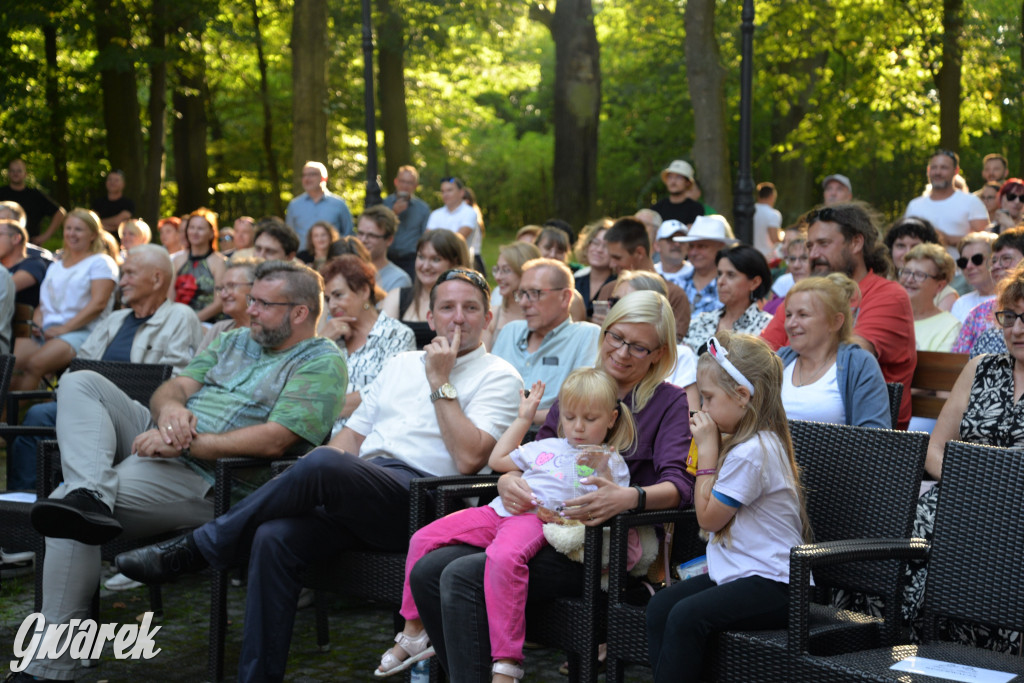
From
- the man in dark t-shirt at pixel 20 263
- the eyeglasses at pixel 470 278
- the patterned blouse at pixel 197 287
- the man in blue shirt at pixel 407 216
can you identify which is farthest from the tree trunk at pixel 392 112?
the eyeglasses at pixel 470 278

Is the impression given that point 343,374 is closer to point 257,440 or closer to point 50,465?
point 257,440

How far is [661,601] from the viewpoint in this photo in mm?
3574

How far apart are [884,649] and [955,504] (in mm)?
495

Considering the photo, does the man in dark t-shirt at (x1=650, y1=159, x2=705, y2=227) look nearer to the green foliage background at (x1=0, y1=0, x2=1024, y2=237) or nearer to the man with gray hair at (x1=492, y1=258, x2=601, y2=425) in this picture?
the man with gray hair at (x1=492, y1=258, x2=601, y2=425)

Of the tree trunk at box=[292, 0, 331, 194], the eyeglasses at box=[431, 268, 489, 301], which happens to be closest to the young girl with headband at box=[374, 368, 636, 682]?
the eyeglasses at box=[431, 268, 489, 301]

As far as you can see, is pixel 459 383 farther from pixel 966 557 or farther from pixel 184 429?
pixel 966 557

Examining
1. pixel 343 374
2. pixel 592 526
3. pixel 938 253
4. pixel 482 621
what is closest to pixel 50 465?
pixel 343 374

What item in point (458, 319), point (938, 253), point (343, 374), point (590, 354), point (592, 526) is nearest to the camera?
point (592, 526)

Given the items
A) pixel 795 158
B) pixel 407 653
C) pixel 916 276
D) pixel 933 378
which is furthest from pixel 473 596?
pixel 795 158

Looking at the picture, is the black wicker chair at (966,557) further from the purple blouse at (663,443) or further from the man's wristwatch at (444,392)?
the man's wristwatch at (444,392)

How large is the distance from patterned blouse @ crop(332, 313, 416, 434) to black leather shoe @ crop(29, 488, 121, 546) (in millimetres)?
1856

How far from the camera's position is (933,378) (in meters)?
5.55

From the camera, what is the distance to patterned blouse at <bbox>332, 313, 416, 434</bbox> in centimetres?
623

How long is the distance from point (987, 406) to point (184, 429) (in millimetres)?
3266
